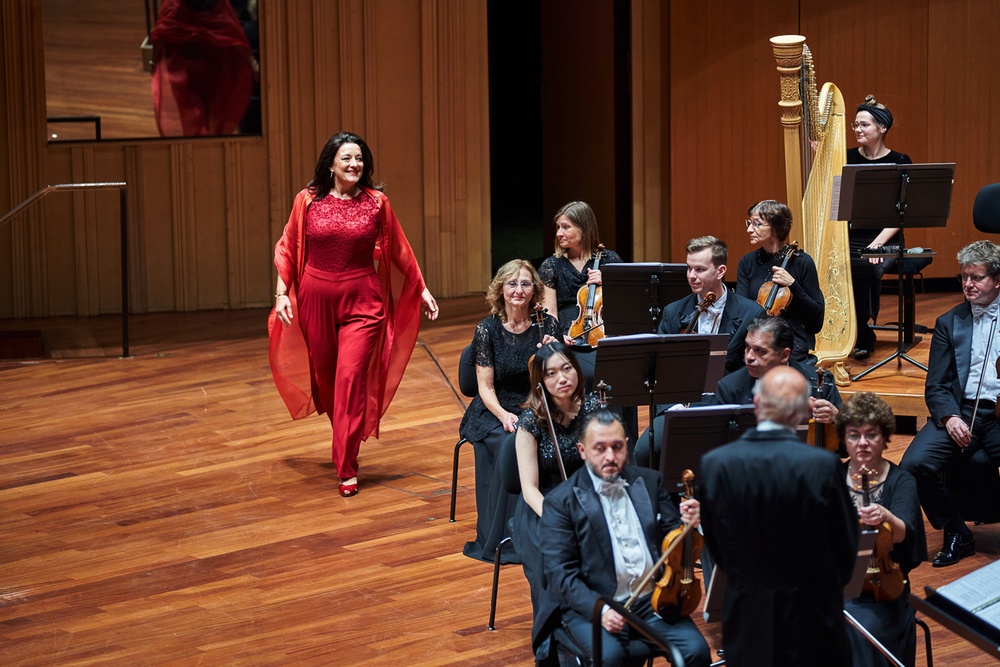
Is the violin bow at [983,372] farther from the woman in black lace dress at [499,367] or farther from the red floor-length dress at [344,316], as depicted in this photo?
the red floor-length dress at [344,316]

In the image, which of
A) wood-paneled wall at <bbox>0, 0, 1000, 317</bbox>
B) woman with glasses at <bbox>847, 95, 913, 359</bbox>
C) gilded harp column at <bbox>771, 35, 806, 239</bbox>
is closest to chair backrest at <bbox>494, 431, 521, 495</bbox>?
gilded harp column at <bbox>771, 35, 806, 239</bbox>

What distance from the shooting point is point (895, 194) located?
5180mm

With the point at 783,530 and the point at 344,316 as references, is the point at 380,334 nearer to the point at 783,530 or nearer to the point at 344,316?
the point at 344,316

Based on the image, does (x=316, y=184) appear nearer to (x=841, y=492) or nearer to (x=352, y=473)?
(x=352, y=473)

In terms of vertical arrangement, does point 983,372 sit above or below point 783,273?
below

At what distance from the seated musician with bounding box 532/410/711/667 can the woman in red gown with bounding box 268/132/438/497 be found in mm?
2109

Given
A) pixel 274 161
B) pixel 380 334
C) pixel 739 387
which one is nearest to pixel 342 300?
pixel 380 334

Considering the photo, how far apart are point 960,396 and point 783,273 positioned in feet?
2.68

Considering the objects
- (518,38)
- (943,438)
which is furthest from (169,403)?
(518,38)

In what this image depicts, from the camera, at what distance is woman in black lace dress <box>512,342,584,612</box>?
3395mm

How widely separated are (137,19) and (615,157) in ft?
13.0

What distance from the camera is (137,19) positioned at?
8.72 meters

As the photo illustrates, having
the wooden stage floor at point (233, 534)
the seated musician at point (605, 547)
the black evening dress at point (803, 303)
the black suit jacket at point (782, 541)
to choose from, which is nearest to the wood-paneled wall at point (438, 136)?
the wooden stage floor at point (233, 534)

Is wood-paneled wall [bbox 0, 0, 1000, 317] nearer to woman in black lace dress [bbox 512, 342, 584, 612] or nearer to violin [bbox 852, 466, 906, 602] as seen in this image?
woman in black lace dress [bbox 512, 342, 584, 612]
